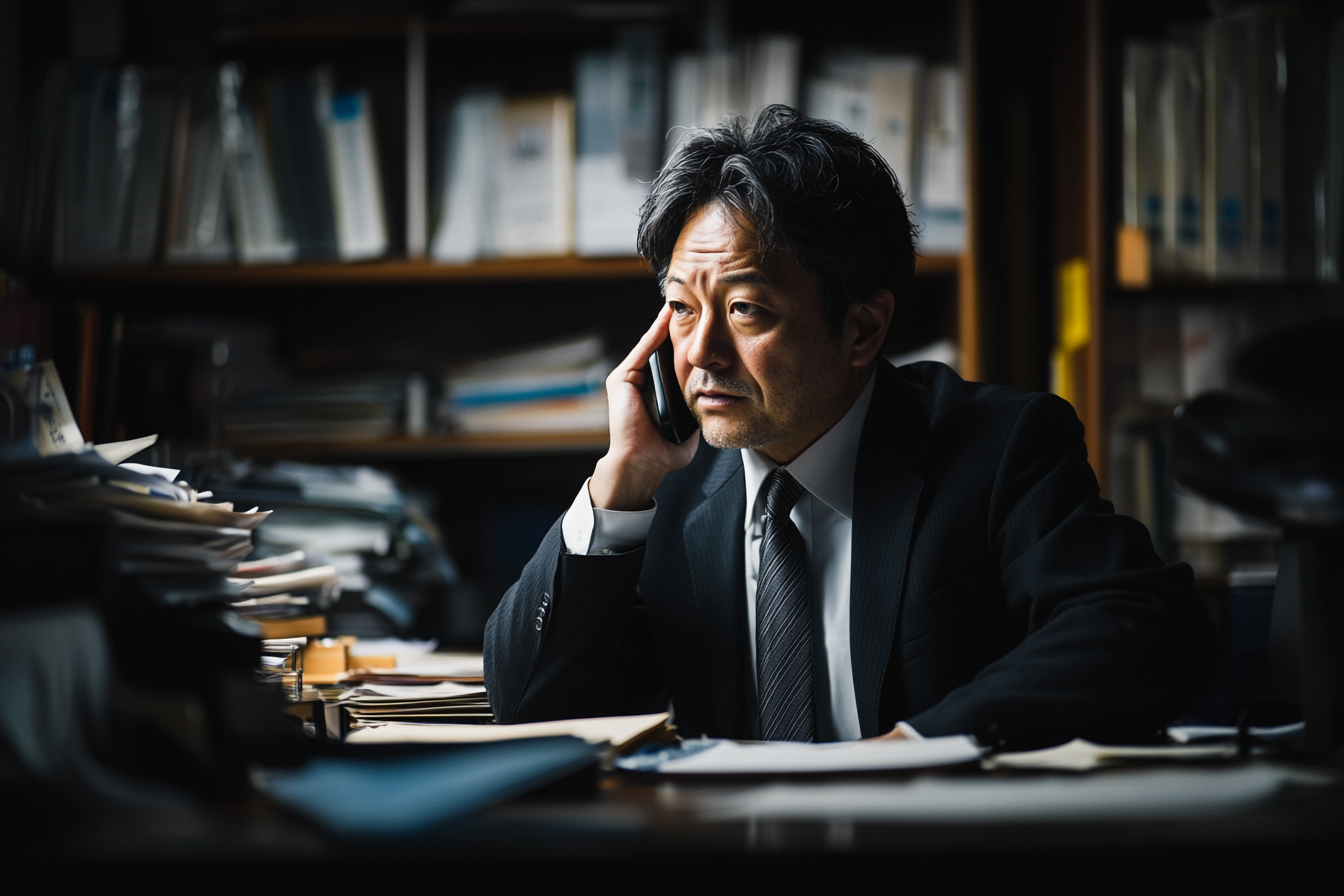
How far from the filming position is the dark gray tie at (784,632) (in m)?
1.21

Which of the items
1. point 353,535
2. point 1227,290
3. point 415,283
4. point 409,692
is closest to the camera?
point 409,692

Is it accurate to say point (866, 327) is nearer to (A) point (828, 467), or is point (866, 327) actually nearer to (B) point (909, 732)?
(A) point (828, 467)

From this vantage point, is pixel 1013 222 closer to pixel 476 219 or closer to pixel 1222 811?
pixel 476 219

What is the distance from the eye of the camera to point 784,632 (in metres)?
1.24

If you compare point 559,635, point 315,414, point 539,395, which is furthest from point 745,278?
point 315,414

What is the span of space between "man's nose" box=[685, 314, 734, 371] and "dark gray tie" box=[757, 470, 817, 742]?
0.61 feet

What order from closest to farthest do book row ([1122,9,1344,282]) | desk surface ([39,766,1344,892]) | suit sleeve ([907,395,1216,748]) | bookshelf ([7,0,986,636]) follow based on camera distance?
desk surface ([39,766,1344,892]) → suit sleeve ([907,395,1216,748]) → book row ([1122,9,1344,282]) → bookshelf ([7,0,986,636])

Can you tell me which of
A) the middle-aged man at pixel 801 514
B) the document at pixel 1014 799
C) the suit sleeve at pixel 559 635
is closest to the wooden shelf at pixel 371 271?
the middle-aged man at pixel 801 514

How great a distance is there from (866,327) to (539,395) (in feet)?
3.18

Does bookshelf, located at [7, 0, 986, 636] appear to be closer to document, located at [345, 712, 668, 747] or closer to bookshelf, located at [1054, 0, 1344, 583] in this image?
bookshelf, located at [1054, 0, 1344, 583]

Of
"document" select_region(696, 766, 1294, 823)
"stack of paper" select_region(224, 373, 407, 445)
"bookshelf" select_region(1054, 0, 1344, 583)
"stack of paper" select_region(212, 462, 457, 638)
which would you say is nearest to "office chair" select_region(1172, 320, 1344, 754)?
"document" select_region(696, 766, 1294, 823)

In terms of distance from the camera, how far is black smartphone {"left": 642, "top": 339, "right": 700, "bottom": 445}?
52.4 inches

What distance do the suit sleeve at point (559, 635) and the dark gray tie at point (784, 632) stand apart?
6.3 inches

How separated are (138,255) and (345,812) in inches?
78.2
